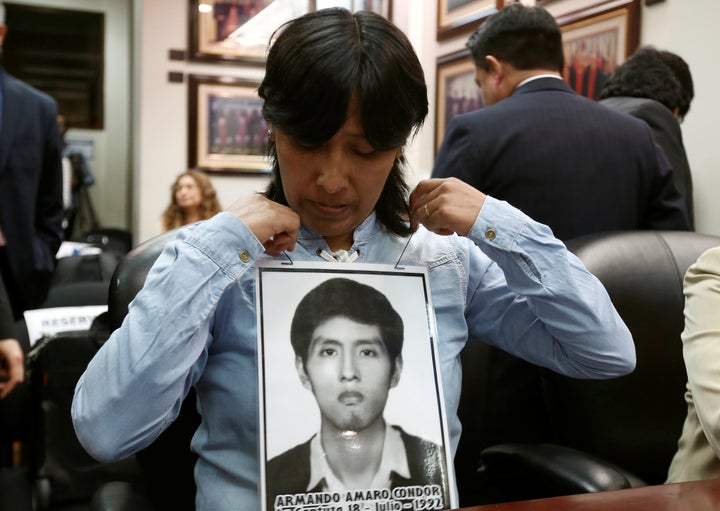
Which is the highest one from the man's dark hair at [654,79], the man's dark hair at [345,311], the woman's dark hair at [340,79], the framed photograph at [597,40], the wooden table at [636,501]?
the framed photograph at [597,40]

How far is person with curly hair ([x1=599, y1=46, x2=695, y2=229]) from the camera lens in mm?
2346

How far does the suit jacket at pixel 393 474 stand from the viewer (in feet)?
2.88

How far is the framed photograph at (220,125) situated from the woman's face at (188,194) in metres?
0.49

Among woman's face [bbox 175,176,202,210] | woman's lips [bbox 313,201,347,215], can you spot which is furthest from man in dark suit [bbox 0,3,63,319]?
woman's face [bbox 175,176,202,210]

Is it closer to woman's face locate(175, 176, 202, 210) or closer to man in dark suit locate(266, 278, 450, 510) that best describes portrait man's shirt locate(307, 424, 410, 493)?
man in dark suit locate(266, 278, 450, 510)

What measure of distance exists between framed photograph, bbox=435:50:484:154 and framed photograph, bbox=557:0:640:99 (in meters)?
0.61

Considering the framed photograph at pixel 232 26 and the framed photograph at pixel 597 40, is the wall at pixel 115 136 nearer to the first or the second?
the framed photograph at pixel 232 26

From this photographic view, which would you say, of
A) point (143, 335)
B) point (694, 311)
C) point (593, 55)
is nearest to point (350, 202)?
point (143, 335)

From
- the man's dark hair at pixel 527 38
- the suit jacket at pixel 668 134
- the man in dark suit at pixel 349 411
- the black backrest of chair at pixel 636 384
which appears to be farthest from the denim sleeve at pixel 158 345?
the suit jacket at pixel 668 134

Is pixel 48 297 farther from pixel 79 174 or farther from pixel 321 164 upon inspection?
pixel 79 174

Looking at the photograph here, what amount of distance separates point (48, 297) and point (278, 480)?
1907 mm

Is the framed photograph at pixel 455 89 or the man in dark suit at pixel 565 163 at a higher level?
the framed photograph at pixel 455 89

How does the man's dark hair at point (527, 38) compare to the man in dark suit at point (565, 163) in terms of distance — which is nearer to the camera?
the man in dark suit at point (565, 163)

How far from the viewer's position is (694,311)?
1.25 m
